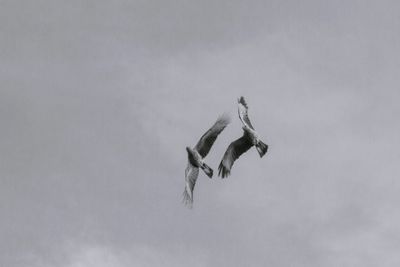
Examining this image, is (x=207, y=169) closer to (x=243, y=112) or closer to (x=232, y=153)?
(x=232, y=153)

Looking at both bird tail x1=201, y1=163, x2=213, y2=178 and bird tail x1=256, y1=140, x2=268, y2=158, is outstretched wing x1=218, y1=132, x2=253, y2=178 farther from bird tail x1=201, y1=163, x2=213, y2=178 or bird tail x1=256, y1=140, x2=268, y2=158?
bird tail x1=201, y1=163, x2=213, y2=178

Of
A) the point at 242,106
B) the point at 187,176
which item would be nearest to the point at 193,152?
the point at 187,176

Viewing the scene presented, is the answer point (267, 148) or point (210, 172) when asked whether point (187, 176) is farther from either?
point (267, 148)

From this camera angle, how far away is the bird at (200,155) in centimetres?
9506

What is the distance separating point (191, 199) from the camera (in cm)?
9431

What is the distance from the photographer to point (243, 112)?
101625 millimetres

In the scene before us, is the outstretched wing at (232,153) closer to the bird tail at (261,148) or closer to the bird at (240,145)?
the bird at (240,145)

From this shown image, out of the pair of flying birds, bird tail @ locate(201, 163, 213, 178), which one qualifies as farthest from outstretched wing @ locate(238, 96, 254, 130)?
bird tail @ locate(201, 163, 213, 178)

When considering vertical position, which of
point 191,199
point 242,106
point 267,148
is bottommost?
point 191,199

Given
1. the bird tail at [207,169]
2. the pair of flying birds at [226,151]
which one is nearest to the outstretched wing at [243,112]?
the pair of flying birds at [226,151]

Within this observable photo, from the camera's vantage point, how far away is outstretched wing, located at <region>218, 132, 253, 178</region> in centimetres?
9825

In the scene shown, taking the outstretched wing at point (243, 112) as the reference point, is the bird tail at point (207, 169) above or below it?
below

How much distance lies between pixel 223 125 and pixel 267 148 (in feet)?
18.1

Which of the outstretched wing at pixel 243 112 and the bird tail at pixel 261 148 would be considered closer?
the bird tail at pixel 261 148
